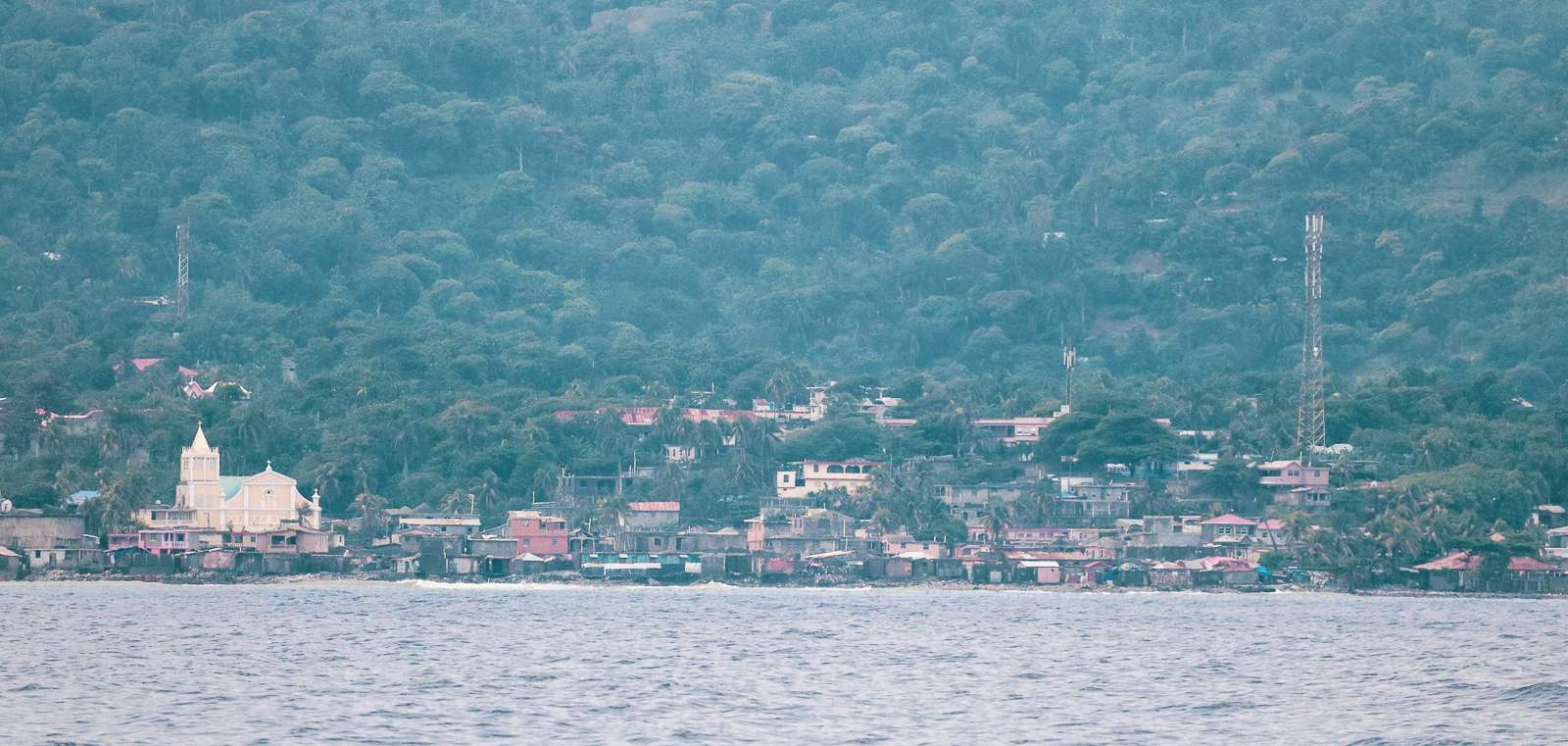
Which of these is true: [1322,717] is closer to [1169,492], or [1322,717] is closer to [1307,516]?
[1307,516]

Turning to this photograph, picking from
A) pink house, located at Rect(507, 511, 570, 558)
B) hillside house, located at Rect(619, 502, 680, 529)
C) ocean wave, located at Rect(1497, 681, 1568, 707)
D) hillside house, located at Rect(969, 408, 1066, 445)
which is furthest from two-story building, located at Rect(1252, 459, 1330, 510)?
ocean wave, located at Rect(1497, 681, 1568, 707)

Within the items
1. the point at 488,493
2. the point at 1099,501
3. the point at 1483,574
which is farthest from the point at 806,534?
the point at 1483,574

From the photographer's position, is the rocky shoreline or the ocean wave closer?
the ocean wave

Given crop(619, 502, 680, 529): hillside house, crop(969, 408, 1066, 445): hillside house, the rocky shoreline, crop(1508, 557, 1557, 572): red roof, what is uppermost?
crop(969, 408, 1066, 445): hillside house

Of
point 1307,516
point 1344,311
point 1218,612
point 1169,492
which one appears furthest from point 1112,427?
point 1344,311

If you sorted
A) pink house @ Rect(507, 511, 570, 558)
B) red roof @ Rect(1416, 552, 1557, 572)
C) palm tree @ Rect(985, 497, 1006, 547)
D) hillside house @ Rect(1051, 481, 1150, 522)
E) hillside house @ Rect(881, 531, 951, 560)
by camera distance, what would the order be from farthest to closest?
hillside house @ Rect(1051, 481, 1150, 522)
palm tree @ Rect(985, 497, 1006, 547)
hillside house @ Rect(881, 531, 951, 560)
pink house @ Rect(507, 511, 570, 558)
red roof @ Rect(1416, 552, 1557, 572)

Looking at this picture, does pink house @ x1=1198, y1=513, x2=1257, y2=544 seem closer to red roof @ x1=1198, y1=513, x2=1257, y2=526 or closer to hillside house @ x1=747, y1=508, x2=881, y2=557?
red roof @ x1=1198, y1=513, x2=1257, y2=526

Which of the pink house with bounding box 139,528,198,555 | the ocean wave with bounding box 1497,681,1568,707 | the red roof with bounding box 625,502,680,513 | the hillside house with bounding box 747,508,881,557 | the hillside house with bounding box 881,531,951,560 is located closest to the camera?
the ocean wave with bounding box 1497,681,1568,707

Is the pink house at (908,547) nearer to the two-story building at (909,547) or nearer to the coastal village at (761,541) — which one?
the two-story building at (909,547)

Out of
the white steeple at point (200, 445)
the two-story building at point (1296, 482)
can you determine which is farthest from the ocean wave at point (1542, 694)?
the white steeple at point (200, 445)
